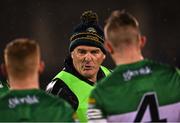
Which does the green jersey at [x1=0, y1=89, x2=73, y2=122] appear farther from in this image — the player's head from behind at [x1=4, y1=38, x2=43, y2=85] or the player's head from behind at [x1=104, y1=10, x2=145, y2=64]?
the player's head from behind at [x1=104, y1=10, x2=145, y2=64]

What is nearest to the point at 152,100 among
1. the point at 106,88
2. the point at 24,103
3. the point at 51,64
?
the point at 106,88

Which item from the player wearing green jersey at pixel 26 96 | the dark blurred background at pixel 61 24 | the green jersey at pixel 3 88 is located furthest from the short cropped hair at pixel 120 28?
the dark blurred background at pixel 61 24

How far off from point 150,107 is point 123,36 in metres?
0.52

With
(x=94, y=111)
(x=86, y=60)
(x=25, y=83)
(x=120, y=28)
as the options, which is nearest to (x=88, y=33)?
(x=86, y=60)

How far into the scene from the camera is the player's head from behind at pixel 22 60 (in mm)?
6160

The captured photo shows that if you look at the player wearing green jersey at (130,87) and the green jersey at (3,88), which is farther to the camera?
the green jersey at (3,88)

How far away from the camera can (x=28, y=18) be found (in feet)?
48.6

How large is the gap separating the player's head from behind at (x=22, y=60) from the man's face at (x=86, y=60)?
7.47ft

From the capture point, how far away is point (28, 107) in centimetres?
612

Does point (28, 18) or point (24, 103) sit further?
point (28, 18)

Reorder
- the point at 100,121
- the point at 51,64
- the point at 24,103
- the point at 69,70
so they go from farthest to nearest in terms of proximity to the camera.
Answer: the point at 51,64, the point at 69,70, the point at 100,121, the point at 24,103

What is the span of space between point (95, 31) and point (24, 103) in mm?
2599

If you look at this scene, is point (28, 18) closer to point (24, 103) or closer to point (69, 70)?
point (69, 70)

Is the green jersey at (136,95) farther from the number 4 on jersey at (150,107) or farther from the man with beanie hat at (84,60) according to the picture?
the man with beanie hat at (84,60)
